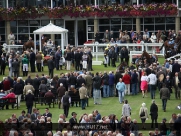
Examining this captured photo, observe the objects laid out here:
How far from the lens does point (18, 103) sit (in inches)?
1558

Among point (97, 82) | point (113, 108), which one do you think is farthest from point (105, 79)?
point (113, 108)

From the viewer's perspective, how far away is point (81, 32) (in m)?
64.8

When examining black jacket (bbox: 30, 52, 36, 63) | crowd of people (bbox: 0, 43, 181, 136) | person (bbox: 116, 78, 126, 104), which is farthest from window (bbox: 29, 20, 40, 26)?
person (bbox: 116, 78, 126, 104)

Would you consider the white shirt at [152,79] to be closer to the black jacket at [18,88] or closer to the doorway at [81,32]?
the black jacket at [18,88]

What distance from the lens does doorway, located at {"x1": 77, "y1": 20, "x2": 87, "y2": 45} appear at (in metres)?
64.6

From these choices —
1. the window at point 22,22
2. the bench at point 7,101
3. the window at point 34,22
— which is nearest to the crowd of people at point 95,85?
the bench at point 7,101

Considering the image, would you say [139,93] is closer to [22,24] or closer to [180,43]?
[180,43]

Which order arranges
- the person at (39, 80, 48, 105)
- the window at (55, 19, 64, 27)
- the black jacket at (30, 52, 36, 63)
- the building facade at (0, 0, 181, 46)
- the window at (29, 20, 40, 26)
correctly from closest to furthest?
the person at (39, 80, 48, 105) < the black jacket at (30, 52, 36, 63) < the building facade at (0, 0, 181, 46) < the window at (55, 19, 64, 27) < the window at (29, 20, 40, 26)

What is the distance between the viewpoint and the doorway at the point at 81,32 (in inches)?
2544

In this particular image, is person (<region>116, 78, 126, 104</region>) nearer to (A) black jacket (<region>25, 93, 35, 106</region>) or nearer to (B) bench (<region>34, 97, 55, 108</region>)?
(B) bench (<region>34, 97, 55, 108</region>)

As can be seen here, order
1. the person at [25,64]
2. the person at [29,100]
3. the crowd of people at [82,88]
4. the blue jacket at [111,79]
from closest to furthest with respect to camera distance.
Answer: the crowd of people at [82,88] → the person at [29,100] → the blue jacket at [111,79] → the person at [25,64]

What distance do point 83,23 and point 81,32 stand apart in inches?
29.6

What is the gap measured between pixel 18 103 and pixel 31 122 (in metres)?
8.65

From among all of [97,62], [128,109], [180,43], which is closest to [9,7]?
[97,62]
